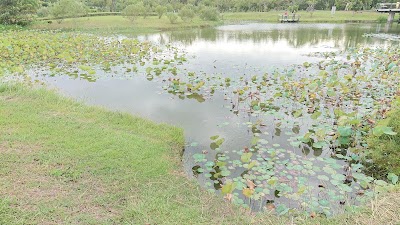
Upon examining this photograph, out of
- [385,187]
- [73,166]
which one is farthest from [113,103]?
[385,187]

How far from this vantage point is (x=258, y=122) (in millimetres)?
5898

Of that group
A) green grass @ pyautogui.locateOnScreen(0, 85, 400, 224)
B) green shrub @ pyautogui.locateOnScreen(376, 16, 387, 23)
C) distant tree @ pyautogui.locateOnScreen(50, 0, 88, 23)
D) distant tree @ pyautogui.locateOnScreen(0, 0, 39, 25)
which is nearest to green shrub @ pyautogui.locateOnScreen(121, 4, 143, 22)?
distant tree @ pyautogui.locateOnScreen(50, 0, 88, 23)

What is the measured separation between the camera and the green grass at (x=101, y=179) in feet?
10.00

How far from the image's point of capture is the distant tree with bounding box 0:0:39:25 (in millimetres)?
23172

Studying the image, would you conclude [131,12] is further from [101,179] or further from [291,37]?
[101,179]

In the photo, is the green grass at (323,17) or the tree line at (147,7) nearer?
the tree line at (147,7)

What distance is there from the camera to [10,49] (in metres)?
11.4

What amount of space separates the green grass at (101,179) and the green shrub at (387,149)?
0.94 meters

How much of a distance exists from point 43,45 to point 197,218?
1228cm

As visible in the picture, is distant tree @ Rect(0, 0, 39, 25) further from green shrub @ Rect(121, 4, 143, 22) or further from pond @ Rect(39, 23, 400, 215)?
pond @ Rect(39, 23, 400, 215)

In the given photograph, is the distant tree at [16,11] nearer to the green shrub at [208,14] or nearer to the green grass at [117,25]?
the green grass at [117,25]

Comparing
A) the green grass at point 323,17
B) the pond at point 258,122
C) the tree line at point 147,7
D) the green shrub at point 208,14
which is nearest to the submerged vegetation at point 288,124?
the pond at point 258,122

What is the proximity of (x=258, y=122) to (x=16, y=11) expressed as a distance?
2453cm

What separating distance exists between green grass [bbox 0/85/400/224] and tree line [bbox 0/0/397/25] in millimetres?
22276
